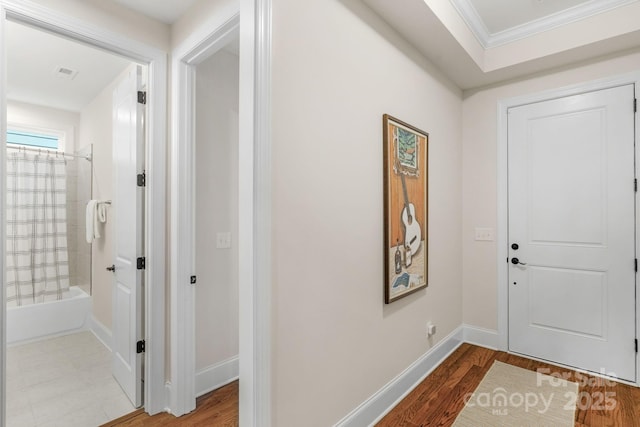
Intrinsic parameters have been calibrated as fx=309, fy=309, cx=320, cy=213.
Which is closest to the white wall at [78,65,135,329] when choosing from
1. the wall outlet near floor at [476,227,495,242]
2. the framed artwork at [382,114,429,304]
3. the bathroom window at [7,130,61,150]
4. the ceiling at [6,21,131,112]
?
the ceiling at [6,21,131,112]

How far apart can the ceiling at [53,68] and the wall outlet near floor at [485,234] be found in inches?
134

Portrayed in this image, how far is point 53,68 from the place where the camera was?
2.90 meters

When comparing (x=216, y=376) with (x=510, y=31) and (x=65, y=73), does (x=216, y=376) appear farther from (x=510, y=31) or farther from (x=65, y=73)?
(x=510, y=31)

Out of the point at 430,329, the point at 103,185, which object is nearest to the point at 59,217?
the point at 103,185

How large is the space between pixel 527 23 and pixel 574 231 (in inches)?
68.4

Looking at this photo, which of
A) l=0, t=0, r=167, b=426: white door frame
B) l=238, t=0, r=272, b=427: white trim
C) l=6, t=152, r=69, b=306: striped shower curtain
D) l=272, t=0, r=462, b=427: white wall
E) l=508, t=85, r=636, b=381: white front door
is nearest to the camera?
l=238, t=0, r=272, b=427: white trim

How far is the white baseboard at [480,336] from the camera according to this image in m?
A: 2.95

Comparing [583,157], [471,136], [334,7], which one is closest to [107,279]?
[334,7]

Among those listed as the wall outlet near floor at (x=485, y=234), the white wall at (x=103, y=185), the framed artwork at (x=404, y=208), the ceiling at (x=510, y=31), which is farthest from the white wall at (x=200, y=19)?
the wall outlet near floor at (x=485, y=234)

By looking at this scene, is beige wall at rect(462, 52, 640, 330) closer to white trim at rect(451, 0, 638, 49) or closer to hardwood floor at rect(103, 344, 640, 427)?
white trim at rect(451, 0, 638, 49)

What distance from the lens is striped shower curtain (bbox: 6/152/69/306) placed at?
3.49 metres

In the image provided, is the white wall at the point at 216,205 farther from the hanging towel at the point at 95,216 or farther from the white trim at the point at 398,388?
the hanging towel at the point at 95,216

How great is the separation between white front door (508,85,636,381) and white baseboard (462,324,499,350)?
0.53 feet

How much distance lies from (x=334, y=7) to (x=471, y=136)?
2080mm
